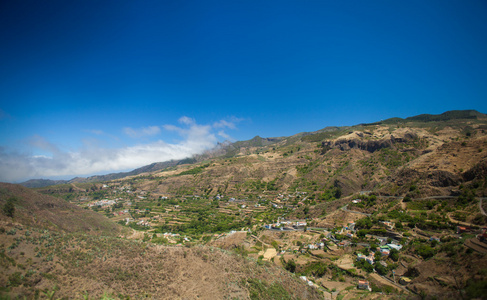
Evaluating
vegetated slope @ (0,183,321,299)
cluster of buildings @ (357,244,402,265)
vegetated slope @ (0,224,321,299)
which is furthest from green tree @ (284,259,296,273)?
cluster of buildings @ (357,244,402,265)

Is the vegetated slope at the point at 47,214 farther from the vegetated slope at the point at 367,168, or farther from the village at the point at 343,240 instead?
the vegetated slope at the point at 367,168

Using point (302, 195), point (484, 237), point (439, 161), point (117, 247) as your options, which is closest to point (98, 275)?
point (117, 247)

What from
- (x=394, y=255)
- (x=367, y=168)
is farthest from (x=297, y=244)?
(x=367, y=168)

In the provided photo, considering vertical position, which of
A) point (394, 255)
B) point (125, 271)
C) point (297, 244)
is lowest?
point (297, 244)

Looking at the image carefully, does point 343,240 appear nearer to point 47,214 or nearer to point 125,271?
point 125,271

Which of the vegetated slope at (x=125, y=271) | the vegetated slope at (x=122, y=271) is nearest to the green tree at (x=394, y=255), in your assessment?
the vegetated slope at (x=122, y=271)

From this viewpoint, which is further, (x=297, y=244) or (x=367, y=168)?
(x=367, y=168)
